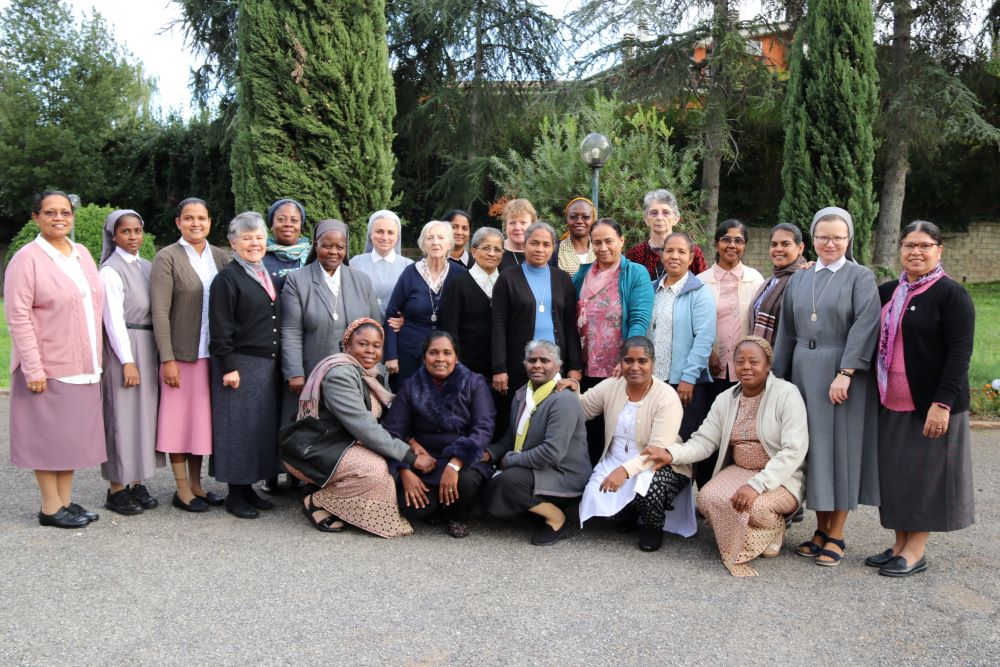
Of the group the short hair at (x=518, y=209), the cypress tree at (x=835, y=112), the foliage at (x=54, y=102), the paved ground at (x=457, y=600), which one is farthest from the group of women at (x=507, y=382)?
the foliage at (x=54, y=102)

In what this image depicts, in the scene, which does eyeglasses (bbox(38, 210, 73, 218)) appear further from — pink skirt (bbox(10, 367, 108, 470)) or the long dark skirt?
the long dark skirt

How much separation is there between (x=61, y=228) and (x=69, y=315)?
55 centimetres

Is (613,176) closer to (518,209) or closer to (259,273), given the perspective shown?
(518,209)

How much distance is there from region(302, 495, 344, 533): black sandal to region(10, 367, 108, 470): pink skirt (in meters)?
1.35

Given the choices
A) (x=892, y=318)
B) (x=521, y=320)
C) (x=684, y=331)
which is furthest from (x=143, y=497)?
(x=892, y=318)

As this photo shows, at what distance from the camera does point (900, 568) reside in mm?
4336

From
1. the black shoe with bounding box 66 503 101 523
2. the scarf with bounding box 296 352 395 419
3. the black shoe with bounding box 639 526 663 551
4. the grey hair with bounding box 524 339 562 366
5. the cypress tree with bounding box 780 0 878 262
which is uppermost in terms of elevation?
the cypress tree with bounding box 780 0 878 262

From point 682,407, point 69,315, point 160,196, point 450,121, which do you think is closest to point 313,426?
point 69,315

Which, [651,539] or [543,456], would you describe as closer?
[651,539]

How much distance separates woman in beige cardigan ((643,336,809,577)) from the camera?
4.45 meters

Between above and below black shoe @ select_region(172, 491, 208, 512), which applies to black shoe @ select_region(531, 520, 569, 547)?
below

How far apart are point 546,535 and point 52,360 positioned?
319cm

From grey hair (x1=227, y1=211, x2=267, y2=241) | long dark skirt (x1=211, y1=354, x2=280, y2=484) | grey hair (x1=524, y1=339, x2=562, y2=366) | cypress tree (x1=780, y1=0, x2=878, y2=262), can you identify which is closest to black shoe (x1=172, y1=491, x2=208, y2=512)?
long dark skirt (x1=211, y1=354, x2=280, y2=484)

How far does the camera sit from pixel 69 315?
16.2 feet
